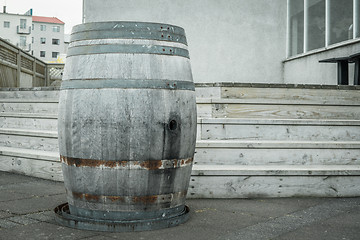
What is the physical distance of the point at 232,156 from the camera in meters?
3.99

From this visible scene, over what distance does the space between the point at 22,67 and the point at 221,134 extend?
659 cm

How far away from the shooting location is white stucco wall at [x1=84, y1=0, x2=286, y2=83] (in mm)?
8766

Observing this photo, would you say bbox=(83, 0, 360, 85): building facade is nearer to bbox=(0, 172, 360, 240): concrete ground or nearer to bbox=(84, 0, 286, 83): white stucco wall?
bbox=(84, 0, 286, 83): white stucco wall

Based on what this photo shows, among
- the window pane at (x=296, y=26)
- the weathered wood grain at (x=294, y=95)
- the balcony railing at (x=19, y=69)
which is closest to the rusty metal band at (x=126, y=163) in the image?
the weathered wood grain at (x=294, y=95)

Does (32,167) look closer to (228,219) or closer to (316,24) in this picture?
(228,219)

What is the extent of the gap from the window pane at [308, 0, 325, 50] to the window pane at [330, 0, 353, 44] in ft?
1.11

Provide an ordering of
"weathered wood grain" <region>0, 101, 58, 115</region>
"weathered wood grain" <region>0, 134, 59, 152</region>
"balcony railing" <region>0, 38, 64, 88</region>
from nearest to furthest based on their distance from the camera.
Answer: "weathered wood grain" <region>0, 134, 59, 152</region> < "weathered wood grain" <region>0, 101, 58, 115</region> < "balcony railing" <region>0, 38, 64, 88</region>

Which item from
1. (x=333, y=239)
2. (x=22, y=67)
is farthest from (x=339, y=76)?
(x=22, y=67)

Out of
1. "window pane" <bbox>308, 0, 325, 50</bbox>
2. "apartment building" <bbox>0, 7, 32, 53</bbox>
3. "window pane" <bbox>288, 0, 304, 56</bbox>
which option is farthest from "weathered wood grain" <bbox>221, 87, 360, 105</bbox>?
"apartment building" <bbox>0, 7, 32, 53</bbox>

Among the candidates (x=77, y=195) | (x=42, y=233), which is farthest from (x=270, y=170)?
(x=42, y=233)

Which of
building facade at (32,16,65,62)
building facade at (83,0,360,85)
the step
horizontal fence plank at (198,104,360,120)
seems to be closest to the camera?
the step

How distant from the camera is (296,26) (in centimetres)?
880

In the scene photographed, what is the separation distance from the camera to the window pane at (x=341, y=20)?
697 centimetres

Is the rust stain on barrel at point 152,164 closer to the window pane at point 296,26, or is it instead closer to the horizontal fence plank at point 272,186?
the horizontal fence plank at point 272,186
